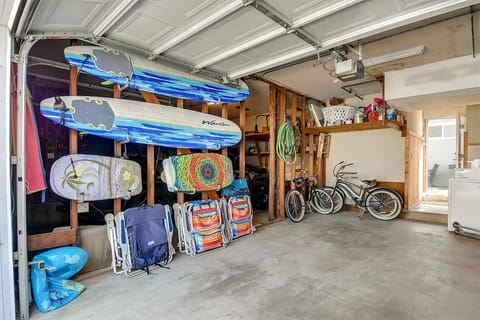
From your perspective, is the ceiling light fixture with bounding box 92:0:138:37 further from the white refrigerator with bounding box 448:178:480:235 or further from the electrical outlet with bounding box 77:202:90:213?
the white refrigerator with bounding box 448:178:480:235

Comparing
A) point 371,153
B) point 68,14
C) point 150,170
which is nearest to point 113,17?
point 68,14

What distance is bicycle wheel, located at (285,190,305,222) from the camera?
5137 millimetres

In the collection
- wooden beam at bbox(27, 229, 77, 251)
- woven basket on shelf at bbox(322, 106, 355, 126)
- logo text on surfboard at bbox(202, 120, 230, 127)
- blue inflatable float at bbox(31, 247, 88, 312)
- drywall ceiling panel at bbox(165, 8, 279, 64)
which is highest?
drywall ceiling panel at bbox(165, 8, 279, 64)

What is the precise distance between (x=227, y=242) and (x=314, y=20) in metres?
2.95

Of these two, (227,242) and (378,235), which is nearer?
(227,242)

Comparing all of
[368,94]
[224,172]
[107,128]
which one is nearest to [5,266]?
[107,128]

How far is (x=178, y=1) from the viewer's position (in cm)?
206

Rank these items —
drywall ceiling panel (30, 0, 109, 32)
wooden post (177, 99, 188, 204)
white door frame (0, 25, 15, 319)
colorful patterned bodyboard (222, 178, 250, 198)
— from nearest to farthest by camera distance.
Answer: white door frame (0, 25, 15, 319) < drywall ceiling panel (30, 0, 109, 32) < wooden post (177, 99, 188, 204) < colorful patterned bodyboard (222, 178, 250, 198)

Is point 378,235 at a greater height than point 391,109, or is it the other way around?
point 391,109

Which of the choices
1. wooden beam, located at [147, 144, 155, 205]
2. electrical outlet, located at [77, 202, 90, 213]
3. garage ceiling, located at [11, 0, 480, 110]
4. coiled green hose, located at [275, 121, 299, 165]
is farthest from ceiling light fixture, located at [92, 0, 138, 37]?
coiled green hose, located at [275, 121, 299, 165]

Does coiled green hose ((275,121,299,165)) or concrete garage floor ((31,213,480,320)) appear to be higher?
coiled green hose ((275,121,299,165))

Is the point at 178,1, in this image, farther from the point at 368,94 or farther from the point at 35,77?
the point at 368,94

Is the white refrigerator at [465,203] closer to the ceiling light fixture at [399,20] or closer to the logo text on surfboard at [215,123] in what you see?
the ceiling light fixture at [399,20]

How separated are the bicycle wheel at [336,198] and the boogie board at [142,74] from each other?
3.22m
